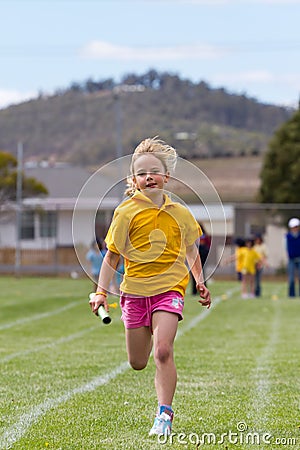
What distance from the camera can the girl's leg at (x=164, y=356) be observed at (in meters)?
7.04

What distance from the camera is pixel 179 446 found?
6.46 meters

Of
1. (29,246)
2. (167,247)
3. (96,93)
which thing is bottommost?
(29,246)

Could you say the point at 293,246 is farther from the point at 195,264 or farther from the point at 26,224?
the point at 26,224

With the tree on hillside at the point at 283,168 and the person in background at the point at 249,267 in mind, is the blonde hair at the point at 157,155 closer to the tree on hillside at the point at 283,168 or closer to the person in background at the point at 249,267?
the person in background at the point at 249,267

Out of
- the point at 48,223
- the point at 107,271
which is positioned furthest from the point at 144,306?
the point at 48,223

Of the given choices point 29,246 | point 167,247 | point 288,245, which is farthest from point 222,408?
point 29,246

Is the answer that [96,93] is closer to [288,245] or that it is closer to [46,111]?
[46,111]

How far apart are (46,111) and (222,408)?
153 metres

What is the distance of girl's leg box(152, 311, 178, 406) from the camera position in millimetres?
→ 7035

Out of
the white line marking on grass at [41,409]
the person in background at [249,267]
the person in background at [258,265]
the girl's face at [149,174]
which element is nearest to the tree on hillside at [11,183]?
the person in background at [258,265]

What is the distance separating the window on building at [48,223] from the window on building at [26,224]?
463mm

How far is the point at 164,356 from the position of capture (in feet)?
23.1

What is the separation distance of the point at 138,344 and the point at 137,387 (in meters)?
2.44

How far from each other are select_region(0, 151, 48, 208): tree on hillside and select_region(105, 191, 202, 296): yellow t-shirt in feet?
140
